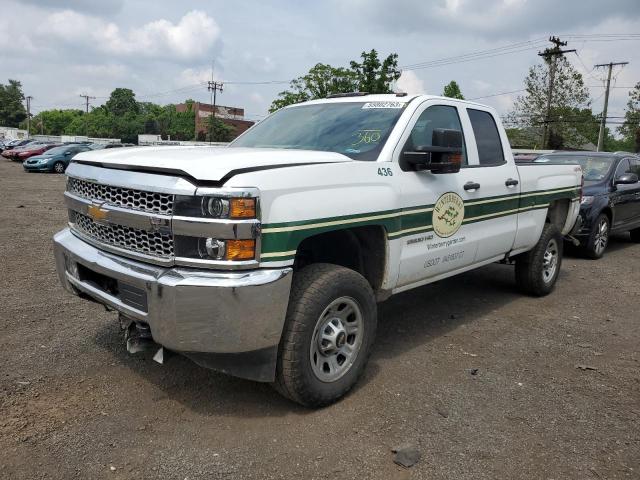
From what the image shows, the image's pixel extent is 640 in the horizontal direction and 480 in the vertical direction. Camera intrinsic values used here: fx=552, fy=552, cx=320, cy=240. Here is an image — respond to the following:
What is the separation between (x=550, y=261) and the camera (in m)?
6.20

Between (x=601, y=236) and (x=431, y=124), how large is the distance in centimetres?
571

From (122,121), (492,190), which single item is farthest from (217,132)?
(492,190)

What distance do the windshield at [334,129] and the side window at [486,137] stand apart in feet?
3.44

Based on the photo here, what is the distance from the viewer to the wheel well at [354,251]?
12.2 ft

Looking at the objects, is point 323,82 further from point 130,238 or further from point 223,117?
point 223,117

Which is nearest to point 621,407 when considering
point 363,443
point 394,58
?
point 363,443

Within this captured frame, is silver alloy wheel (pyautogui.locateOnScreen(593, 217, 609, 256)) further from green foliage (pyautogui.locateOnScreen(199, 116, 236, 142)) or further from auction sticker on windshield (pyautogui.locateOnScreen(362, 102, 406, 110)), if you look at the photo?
green foliage (pyautogui.locateOnScreen(199, 116, 236, 142))

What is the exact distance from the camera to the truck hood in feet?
9.43

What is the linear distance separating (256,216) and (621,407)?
8.91 ft

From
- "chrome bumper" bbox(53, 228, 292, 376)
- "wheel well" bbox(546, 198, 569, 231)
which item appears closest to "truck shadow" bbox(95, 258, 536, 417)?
"chrome bumper" bbox(53, 228, 292, 376)

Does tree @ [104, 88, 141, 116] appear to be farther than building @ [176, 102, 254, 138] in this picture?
Yes

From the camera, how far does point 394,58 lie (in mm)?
31172

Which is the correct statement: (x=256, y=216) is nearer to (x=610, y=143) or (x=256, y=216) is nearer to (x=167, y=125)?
(x=610, y=143)

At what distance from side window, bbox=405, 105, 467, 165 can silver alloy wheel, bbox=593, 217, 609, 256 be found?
16.6 feet
